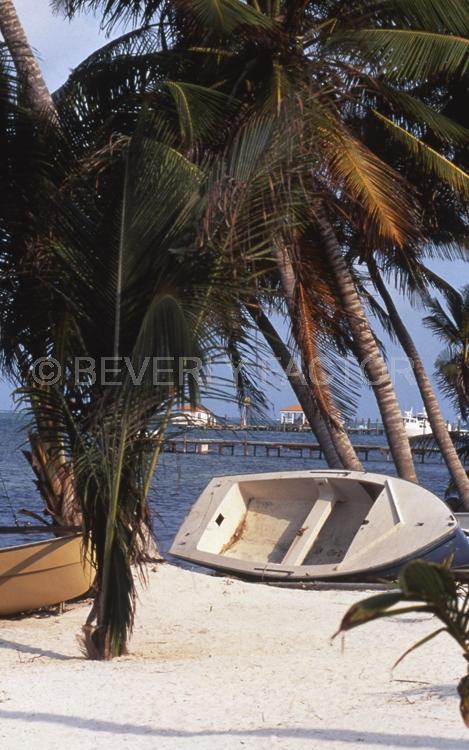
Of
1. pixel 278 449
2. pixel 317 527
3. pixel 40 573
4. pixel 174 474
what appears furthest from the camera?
pixel 278 449

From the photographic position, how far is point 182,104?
11.8 metres

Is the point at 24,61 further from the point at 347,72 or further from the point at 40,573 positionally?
the point at 40,573

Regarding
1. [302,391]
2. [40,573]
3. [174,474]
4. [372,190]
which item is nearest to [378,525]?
[302,391]

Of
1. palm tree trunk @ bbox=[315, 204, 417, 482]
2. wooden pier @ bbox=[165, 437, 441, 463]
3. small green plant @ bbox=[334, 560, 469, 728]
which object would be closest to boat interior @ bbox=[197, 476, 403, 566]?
palm tree trunk @ bbox=[315, 204, 417, 482]

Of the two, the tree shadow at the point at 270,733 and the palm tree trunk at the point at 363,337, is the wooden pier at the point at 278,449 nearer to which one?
the palm tree trunk at the point at 363,337

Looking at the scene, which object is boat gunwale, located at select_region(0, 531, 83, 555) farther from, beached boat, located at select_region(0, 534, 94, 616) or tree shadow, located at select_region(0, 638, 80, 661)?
tree shadow, located at select_region(0, 638, 80, 661)

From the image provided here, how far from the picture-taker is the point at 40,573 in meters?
9.34

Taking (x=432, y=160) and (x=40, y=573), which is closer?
(x=40, y=573)

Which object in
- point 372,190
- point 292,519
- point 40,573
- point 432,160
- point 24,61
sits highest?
point 432,160

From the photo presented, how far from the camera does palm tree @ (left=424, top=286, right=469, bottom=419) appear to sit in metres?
23.0

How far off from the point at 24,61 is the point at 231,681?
6500 millimetres

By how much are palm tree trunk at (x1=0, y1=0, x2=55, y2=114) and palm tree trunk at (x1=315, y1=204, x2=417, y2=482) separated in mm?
4669

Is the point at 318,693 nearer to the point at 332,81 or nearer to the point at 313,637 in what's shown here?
the point at 313,637

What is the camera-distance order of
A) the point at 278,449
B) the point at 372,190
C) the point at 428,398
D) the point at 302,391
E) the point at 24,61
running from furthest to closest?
the point at 278,449 < the point at 428,398 < the point at 302,391 < the point at 372,190 < the point at 24,61
